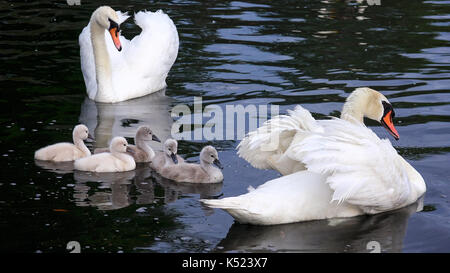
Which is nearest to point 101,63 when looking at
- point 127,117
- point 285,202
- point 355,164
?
point 127,117

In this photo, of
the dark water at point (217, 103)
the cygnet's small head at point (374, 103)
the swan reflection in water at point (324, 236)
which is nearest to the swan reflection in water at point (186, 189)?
the dark water at point (217, 103)

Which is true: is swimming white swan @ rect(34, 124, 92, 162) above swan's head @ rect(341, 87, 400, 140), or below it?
below

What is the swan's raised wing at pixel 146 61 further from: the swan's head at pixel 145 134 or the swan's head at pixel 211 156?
the swan's head at pixel 211 156

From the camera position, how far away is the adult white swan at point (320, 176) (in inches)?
296

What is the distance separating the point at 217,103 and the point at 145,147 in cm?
218

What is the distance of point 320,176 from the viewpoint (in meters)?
7.84

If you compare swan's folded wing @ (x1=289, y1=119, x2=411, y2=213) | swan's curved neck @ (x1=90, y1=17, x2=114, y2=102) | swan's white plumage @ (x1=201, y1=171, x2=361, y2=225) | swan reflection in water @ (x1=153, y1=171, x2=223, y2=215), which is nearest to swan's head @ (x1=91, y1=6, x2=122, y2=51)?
swan's curved neck @ (x1=90, y1=17, x2=114, y2=102)

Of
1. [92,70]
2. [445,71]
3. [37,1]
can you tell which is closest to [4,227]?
[92,70]

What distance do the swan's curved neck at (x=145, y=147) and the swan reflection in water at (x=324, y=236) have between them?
6.63 feet

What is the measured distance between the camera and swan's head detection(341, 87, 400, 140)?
360 inches

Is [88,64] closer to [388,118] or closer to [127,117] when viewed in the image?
[127,117]

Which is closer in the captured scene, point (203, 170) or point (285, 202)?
point (285, 202)

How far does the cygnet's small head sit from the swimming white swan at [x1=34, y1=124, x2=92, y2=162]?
2740 millimetres

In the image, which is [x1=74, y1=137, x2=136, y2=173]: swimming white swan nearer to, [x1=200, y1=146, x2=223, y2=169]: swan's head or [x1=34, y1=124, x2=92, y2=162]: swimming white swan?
[x1=34, y1=124, x2=92, y2=162]: swimming white swan
